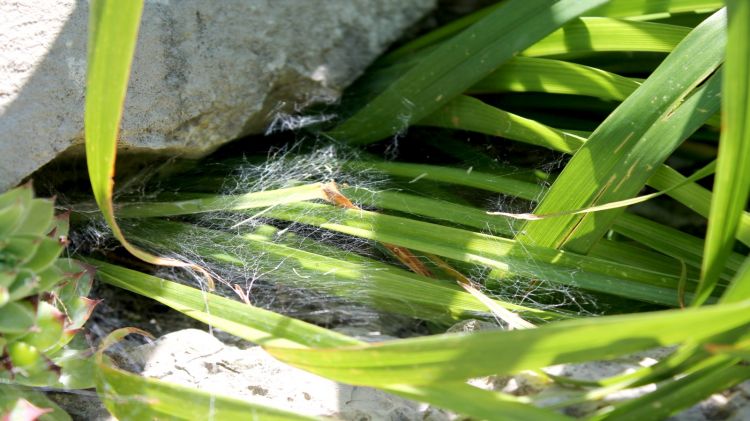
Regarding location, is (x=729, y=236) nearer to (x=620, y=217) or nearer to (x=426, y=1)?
(x=620, y=217)

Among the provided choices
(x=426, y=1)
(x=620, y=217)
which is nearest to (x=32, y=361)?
(x=620, y=217)

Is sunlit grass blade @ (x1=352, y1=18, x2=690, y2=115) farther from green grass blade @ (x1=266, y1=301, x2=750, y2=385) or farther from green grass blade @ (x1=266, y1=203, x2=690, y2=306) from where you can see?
green grass blade @ (x1=266, y1=301, x2=750, y2=385)

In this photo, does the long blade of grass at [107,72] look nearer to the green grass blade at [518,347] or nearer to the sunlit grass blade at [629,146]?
the green grass blade at [518,347]

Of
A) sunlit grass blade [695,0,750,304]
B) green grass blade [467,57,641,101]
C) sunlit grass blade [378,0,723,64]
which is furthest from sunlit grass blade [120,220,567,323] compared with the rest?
sunlit grass blade [378,0,723,64]

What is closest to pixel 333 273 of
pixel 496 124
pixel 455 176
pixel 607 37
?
pixel 455 176

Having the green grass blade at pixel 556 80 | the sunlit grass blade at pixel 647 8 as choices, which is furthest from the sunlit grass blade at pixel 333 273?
the sunlit grass blade at pixel 647 8

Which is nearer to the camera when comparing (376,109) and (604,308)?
(604,308)
